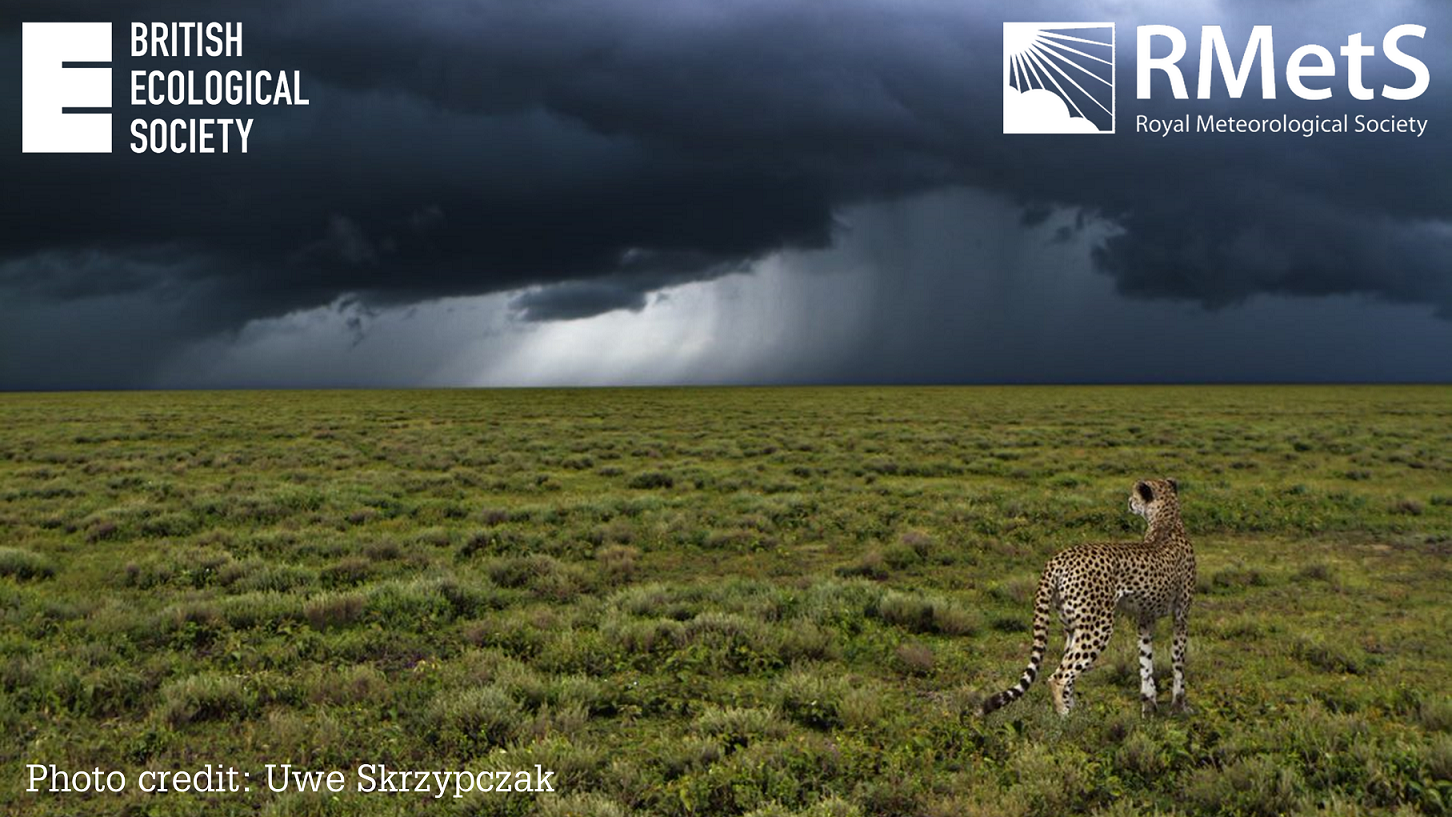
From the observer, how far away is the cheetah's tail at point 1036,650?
715 cm

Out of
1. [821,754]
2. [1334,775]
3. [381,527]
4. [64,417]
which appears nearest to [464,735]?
[821,754]

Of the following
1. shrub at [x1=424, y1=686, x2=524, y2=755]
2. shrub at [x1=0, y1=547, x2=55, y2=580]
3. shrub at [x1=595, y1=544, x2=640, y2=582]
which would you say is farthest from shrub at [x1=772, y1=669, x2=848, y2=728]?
shrub at [x1=0, y1=547, x2=55, y2=580]

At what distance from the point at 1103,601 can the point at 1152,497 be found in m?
2.15

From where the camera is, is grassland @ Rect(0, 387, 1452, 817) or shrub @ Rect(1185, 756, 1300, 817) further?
grassland @ Rect(0, 387, 1452, 817)

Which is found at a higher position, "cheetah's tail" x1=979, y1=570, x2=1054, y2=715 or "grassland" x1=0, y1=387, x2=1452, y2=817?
"cheetah's tail" x1=979, y1=570, x2=1054, y2=715

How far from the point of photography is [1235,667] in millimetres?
9609

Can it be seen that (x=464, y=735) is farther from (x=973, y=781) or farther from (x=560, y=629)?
(x=973, y=781)

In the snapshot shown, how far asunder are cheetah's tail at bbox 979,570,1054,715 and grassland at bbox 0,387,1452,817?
247 millimetres

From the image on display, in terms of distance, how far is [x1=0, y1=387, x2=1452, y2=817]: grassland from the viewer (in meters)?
6.58

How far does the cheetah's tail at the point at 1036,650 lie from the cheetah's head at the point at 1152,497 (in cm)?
185

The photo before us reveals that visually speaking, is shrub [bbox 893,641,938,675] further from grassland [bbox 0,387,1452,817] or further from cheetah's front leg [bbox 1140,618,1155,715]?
cheetah's front leg [bbox 1140,618,1155,715]

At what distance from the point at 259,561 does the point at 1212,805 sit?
1416 centimetres

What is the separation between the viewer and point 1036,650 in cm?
727

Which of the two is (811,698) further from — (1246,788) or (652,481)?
(652,481)
